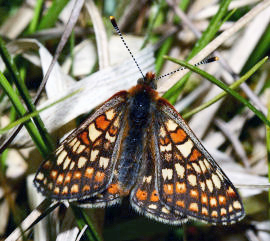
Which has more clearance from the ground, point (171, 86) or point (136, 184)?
point (171, 86)

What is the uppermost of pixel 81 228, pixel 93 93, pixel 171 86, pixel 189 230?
pixel 93 93

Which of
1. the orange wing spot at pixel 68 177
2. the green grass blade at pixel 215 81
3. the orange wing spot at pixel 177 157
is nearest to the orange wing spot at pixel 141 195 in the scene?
the orange wing spot at pixel 177 157

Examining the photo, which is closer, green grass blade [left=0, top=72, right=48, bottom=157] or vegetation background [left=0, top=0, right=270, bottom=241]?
green grass blade [left=0, top=72, right=48, bottom=157]

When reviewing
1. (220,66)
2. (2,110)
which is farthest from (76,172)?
(220,66)

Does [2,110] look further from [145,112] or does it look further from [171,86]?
[171,86]

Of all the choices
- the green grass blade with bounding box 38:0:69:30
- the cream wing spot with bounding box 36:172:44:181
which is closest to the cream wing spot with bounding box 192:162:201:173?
the cream wing spot with bounding box 36:172:44:181

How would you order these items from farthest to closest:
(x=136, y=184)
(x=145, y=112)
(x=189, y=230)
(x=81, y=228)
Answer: (x=189, y=230) < (x=145, y=112) < (x=136, y=184) < (x=81, y=228)

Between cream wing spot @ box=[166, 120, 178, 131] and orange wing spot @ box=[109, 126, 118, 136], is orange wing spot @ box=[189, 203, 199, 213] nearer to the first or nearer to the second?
cream wing spot @ box=[166, 120, 178, 131]

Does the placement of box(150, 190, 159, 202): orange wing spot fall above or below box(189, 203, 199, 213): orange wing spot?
above
